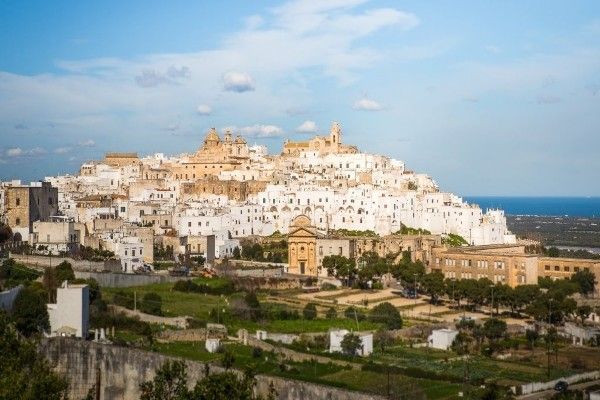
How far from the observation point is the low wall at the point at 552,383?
25875 millimetres

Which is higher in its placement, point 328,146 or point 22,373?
point 328,146

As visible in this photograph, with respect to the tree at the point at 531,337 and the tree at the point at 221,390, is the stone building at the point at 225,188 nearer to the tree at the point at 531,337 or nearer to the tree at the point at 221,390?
the tree at the point at 531,337

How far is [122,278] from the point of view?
39.6 metres

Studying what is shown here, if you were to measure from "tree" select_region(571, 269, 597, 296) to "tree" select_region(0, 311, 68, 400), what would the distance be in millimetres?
28074

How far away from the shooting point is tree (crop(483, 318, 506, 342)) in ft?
109

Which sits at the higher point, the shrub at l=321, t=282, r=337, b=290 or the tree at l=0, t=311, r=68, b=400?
the shrub at l=321, t=282, r=337, b=290

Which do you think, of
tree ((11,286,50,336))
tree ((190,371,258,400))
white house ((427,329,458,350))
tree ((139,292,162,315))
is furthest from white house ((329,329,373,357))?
tree ((190,371,258,400))

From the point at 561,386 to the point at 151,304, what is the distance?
48.0 feet

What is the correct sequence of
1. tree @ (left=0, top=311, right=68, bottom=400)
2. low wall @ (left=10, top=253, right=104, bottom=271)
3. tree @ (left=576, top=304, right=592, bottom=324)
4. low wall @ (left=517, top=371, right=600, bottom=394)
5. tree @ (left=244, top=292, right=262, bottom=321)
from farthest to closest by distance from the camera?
low wall @ (left=10, top=253, right=104, bottom=271) → tree @ (left=576, top=304, right=592, bottom=324) → tree @ (left=244, top=292, right=262, bottom=321) → low wall @ (left=517, top=371, right=600, bottom=394) → tree @ (left=0, top=311, right=68, bottom=400)

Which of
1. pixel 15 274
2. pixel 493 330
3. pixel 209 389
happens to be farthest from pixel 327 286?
pixel 209 389

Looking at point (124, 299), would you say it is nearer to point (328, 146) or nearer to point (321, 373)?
point (321, 373)

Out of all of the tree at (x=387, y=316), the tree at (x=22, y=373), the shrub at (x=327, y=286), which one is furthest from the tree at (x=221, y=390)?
the shrub at (x=327, y=286)

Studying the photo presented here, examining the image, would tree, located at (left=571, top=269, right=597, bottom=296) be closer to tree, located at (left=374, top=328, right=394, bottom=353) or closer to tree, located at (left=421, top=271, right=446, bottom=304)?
tree, located at (left=421, top=271, right=446, bottom=304)

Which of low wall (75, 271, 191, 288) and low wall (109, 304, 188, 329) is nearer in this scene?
low wall (109, 304, 188, 329)
